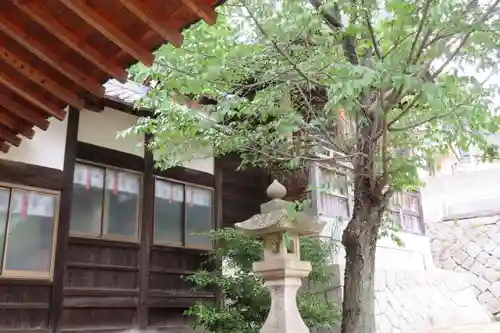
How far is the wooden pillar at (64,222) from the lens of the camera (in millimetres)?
6090

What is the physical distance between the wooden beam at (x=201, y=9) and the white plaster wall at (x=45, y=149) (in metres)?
4.12

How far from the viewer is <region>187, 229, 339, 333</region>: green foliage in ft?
20.3

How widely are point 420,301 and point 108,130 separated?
7.44 metres

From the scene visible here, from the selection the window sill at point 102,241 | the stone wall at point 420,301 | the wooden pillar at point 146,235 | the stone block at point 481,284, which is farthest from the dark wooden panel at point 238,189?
the stone block at point 481,284

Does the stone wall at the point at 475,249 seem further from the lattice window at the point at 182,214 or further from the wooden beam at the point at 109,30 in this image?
the wooden beam at the point at 109,30

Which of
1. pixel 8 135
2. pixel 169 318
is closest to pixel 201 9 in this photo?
pixel 8 135

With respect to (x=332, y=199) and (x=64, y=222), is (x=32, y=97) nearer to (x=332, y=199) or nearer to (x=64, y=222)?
(x=64, y=222)

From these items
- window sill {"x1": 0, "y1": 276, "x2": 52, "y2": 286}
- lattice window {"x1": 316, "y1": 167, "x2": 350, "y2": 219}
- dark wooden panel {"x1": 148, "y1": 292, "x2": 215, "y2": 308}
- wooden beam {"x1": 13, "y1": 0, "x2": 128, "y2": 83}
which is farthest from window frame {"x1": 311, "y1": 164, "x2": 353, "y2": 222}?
wooden beam {"x1": 13, "y1": 0, "x2": 128, "y2": 83}

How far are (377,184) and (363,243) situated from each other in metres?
0.67

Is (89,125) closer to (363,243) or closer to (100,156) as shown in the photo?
(100,156)

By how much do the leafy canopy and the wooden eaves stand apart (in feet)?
2.87

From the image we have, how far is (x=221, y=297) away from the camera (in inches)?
316

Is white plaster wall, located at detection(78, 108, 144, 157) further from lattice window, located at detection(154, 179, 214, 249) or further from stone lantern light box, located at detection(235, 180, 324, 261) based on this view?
stone lantern light box, located at detection(235, 180, 324, 261)

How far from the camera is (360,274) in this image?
4949 mm
